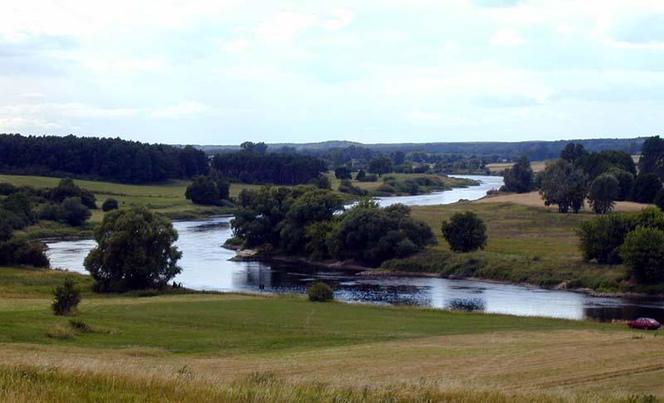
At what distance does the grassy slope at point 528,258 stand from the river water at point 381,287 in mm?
2856

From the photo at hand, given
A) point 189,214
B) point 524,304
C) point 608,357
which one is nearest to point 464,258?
point 524,304

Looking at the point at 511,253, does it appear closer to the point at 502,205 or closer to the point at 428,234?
the point at 428,234

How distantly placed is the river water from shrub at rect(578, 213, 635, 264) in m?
9.22

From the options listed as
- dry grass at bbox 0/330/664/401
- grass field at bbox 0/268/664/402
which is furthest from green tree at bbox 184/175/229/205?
dry grass at bbox 0/330/664/401

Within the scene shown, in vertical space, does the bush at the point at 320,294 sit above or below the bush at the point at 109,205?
below

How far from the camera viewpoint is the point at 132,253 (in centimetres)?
6650

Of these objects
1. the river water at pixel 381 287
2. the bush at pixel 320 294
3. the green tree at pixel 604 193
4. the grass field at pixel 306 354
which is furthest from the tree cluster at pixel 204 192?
the grass field at pixel 306 354

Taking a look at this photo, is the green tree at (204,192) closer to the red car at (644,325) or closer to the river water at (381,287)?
the river water at (381,287)

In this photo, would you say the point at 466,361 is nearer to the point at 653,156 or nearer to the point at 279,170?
the point at 653,156

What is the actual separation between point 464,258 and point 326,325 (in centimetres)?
4241

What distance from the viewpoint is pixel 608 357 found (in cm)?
3238

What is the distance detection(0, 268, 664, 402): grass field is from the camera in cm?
1366

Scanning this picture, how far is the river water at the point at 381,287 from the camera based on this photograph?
62.1 metres

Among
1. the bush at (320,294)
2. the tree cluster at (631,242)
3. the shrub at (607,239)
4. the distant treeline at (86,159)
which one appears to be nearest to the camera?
the bush at (320,294)
